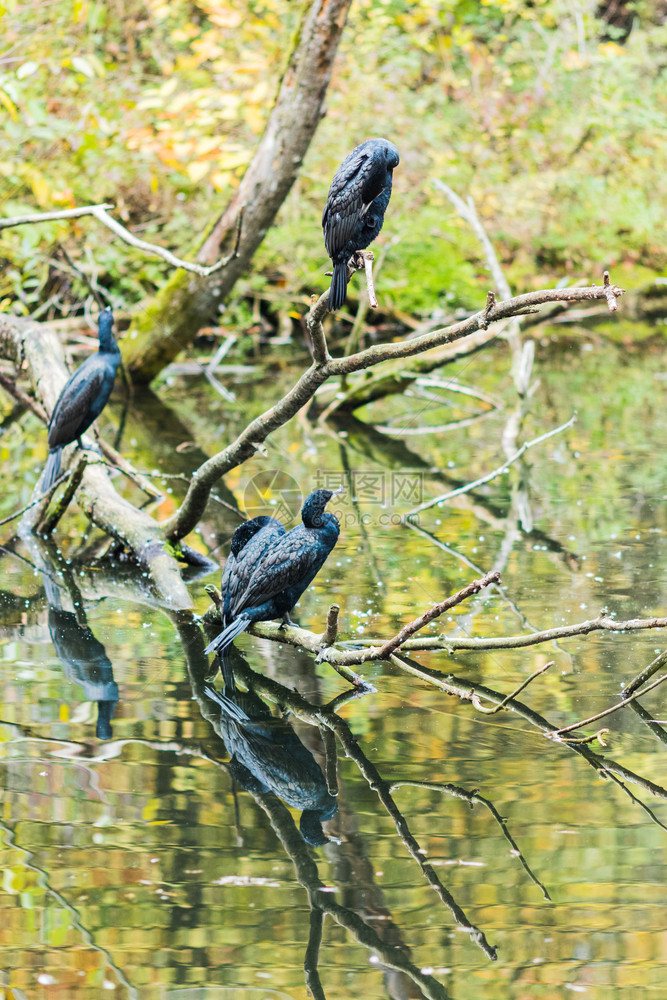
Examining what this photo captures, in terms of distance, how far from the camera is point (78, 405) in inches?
198

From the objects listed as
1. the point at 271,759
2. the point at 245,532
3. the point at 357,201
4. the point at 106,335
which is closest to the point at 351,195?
the point at 357,201

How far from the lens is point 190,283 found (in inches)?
364

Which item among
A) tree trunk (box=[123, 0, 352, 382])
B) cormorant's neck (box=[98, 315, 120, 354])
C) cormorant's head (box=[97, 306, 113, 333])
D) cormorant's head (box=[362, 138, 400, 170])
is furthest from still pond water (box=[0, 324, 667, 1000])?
tree trunk (box=[123, 0, 352, 382])

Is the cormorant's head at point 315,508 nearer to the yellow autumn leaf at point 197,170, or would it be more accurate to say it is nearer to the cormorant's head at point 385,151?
the cormorant's head at point 385,151

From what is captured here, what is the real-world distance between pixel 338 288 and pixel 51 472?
7.47ft

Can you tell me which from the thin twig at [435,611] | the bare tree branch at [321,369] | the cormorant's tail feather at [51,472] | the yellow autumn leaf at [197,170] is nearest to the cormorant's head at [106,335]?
the cormorant's tail feather at [51,472]

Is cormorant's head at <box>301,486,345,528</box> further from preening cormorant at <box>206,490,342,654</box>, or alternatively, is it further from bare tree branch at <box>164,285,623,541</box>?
bare tree branch at <box>164,285,623,541</box>

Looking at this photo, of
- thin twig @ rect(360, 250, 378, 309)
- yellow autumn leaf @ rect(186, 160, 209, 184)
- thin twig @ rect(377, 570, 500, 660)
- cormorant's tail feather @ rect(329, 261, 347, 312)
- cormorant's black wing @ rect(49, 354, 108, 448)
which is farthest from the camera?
yellow autumn leaf @ rect(186, 160, 209, 184)

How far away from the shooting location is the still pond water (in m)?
2.29

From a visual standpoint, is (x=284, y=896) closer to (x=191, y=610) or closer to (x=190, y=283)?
(x=191, y=610)

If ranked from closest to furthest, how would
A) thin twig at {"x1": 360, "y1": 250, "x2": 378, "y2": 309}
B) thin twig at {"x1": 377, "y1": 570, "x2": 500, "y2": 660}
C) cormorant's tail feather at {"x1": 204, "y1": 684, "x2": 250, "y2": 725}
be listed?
thin twig at {"x1": 360, "y1": 250, "x2": 378, "y2": 309} → thin twig at {"x1": 377, "y1": 570, "x2": 500, "y2": 660} → cormorant's tail feather at {"x1": 204, "y1": 684, "x2": 250, "y2": 725}

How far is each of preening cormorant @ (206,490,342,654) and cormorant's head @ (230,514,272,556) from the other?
0.19m

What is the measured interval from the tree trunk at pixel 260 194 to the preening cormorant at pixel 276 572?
11.2 feet

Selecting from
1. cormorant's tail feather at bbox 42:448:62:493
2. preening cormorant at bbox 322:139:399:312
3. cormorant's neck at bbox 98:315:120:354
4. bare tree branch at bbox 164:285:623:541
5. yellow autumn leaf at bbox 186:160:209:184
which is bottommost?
bare tree branch at bbox 164:285:623:541
